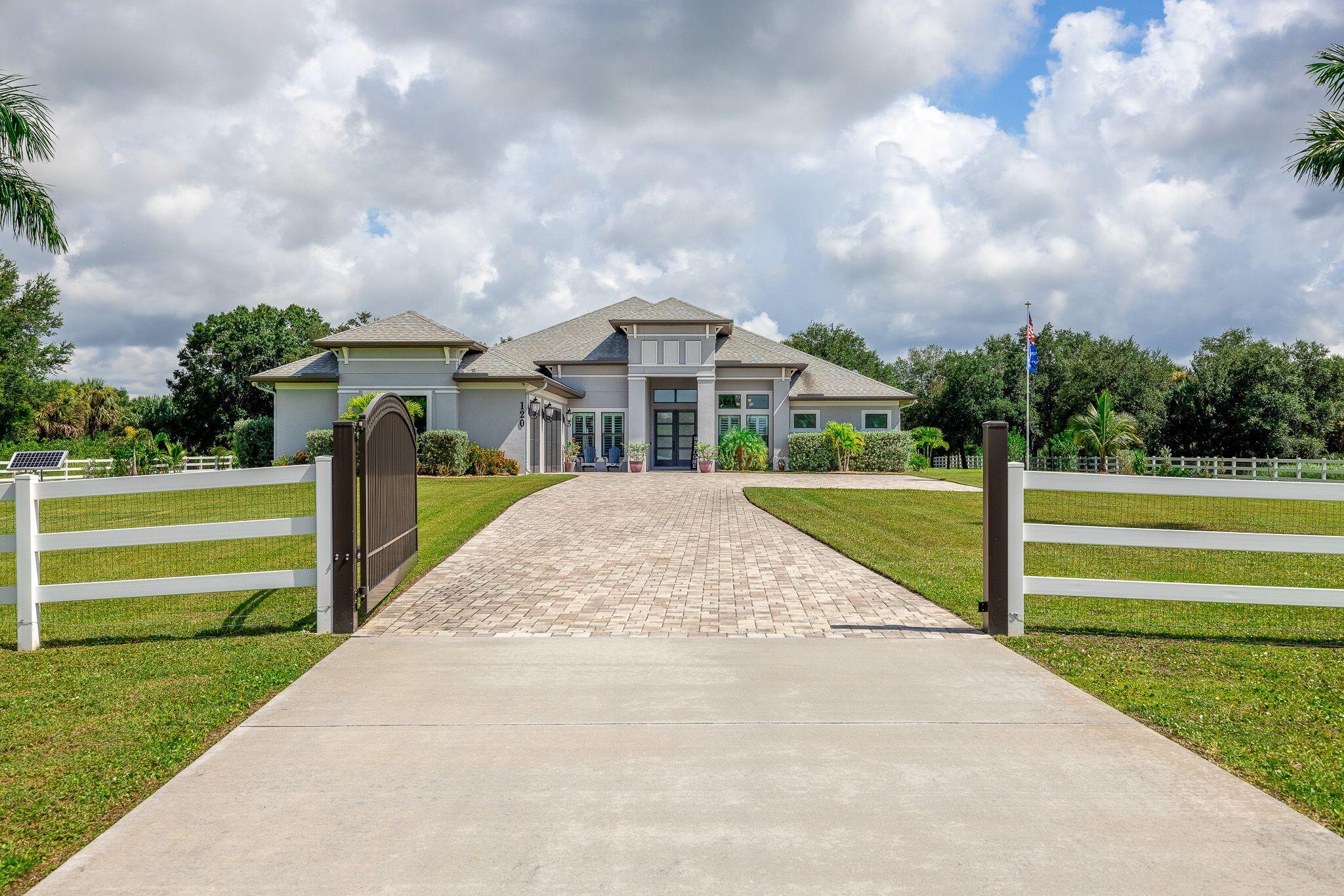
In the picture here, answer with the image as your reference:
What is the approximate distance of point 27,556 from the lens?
6.27 m

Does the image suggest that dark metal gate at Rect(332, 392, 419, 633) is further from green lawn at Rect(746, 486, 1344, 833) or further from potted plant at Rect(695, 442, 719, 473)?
potted plant at Rect(695, 442, 719, 473)

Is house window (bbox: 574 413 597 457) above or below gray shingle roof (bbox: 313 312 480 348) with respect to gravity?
below

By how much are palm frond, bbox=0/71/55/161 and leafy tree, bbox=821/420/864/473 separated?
75.9 ft

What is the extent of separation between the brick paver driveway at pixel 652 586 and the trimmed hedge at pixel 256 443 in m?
20.9

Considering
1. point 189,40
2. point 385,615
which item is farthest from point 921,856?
point 189,40

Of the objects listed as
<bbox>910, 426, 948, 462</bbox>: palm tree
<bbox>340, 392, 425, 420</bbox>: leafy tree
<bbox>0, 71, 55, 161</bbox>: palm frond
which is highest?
<bbox>0, 71, 55, 161</bbox>: palm frond

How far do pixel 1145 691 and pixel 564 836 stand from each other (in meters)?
3.71

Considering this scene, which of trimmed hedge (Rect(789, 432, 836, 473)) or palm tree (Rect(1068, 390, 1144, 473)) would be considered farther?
palm tree (Rect(1068, 390, 1144, 473))

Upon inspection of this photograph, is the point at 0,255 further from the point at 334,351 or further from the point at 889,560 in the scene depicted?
the point at 889,560

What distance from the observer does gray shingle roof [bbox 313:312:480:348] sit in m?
28.1

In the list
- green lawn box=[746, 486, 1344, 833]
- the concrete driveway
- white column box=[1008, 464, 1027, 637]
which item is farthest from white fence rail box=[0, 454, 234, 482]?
white column box=[1008, 464, 1027, 637]

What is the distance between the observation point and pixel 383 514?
24.8 ft

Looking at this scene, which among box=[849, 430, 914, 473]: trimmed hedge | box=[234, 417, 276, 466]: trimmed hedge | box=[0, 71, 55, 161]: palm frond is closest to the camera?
box=[0, 71, 55, 161]: palm frond

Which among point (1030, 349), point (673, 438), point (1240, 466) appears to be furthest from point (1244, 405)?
point (673, 438)
